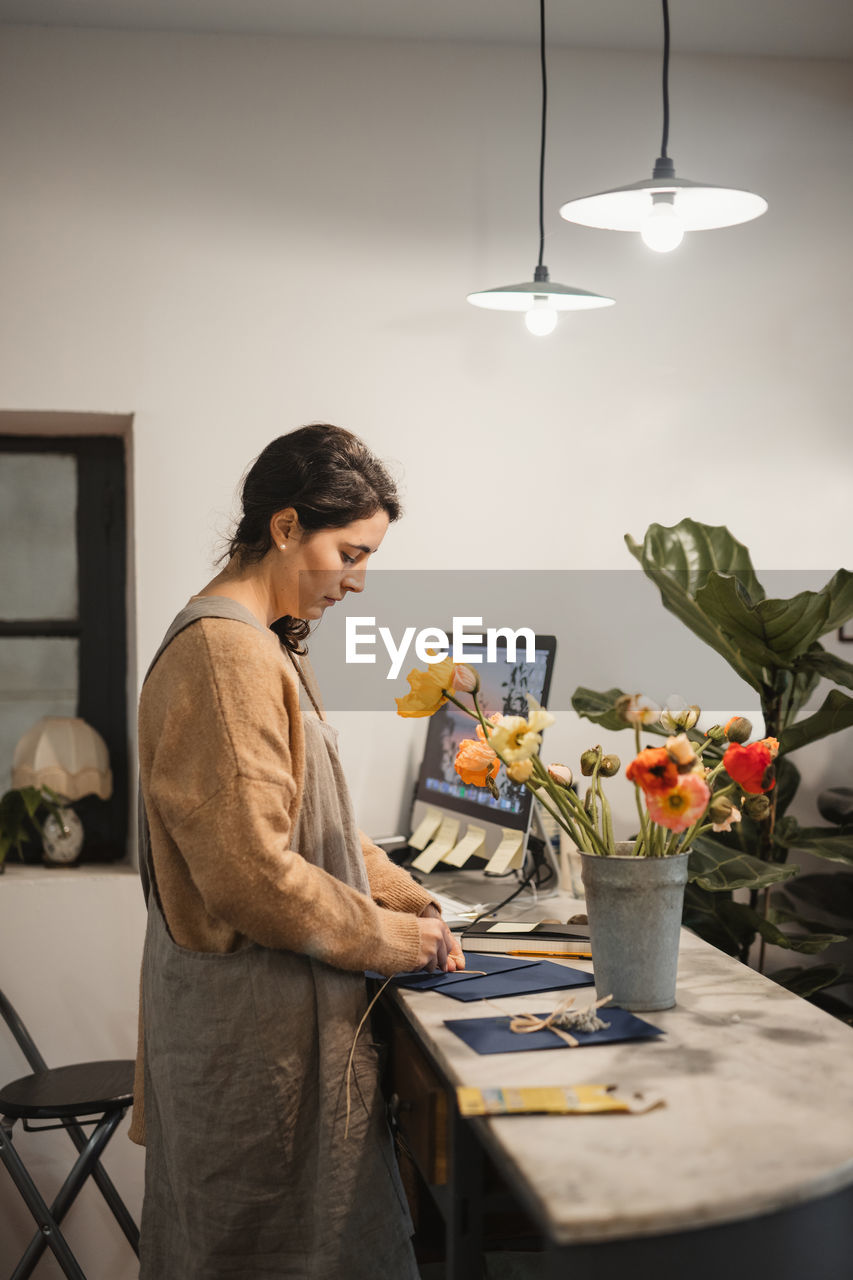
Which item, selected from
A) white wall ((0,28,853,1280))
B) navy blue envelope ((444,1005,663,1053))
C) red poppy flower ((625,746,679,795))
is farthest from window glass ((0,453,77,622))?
red poppy flower ((625,746,679,795))

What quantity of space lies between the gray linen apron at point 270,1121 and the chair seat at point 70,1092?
0.65 metres

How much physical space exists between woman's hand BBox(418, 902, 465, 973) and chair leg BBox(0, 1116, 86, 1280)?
1118mm

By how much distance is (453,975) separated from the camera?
5.82 feet

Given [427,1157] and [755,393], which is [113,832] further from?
[755,393]

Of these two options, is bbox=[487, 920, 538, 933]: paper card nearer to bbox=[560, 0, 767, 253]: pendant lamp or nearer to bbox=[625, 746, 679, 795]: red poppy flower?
bbox=[625, 746, 679, 795]: red poppy flower

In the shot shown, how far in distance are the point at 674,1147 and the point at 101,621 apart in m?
2.23

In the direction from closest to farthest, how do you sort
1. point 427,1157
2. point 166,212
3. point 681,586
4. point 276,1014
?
point 427,1157
point 276,1014
point 681,586
point 166,212

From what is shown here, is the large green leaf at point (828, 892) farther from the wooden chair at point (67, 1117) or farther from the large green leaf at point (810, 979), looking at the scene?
the wooden chair at point (67, 1117)

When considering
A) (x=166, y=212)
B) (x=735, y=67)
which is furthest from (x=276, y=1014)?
(x=735, y=67)

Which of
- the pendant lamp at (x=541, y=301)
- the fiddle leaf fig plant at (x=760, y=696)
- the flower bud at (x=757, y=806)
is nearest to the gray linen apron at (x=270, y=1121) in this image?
the flower bud at (x=757, y=806)

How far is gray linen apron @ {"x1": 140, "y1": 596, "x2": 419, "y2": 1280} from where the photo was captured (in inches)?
62.9

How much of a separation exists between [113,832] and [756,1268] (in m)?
2.20

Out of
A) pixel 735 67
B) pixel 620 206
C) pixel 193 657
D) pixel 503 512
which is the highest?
pixel 735 67

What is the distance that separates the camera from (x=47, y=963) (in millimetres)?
2793
